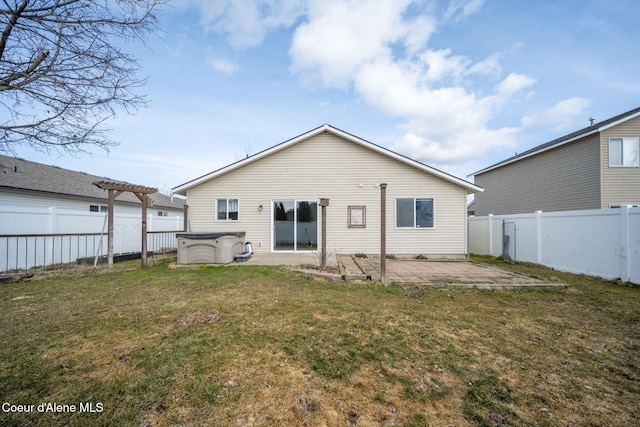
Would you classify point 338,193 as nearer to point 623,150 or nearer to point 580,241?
point 580,241

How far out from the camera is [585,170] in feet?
38.4

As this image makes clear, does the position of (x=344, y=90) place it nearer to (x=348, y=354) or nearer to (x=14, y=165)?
(x=348, y=354)

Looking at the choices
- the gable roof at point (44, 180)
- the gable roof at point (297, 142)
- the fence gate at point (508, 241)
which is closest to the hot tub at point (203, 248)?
the gable roof at point (297, 142)

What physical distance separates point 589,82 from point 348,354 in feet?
52.9

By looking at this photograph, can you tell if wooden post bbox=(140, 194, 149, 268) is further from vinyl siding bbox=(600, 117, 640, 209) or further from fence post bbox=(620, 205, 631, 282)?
vinyl siding bbox=(600, 117, 640, 209)

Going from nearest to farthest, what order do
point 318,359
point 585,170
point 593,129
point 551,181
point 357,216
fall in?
point 318,359 → point 357,216 → point 593,129 → point 585,170 → point 551,181

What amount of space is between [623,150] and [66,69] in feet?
59.7

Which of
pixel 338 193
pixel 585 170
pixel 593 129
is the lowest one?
pixel 338 193

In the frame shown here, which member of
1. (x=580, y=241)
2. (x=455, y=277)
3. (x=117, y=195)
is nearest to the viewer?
(x=455, y=277)

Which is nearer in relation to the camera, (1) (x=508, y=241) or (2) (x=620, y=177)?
(1) (x=508, y=241)

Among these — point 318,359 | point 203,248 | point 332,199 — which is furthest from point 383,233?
point 203,248

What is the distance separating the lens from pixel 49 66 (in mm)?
3693

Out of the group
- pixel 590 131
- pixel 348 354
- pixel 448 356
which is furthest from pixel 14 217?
pixel 590 131

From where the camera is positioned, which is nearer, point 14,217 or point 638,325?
point 638,325
